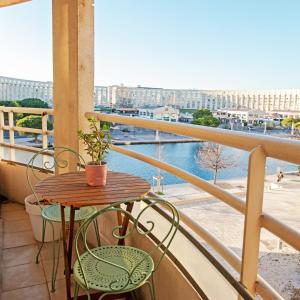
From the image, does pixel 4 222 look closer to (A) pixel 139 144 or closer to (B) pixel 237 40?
Result: (A) pixel 139 144

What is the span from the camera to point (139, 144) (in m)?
3.25

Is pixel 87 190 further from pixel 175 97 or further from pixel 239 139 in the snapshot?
pixel 175 97

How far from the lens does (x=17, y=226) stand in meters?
3.16

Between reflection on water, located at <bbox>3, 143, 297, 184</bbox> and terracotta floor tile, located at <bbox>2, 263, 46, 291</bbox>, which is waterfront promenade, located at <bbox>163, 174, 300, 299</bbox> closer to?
reflection on water, located at <bbox>3, 143, 297, 184</bbox>

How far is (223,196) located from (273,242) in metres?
1.43

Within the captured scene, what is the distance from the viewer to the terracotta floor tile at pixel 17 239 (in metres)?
2.75

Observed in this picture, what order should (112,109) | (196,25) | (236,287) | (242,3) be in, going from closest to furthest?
(236,287) → (112,109) → (242,3) → (196,25)

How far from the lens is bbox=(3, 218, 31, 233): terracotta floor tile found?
3068 mm

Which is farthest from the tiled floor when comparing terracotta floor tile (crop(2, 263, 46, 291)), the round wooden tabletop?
the round wooden tabletop

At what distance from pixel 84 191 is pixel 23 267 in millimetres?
1143

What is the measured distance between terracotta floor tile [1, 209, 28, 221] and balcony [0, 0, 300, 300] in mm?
10

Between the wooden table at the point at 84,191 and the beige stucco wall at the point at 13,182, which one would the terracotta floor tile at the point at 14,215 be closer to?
the beige stucco wall at the point at 13,182

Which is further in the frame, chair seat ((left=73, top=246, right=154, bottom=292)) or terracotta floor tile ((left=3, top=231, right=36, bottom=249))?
terracotta floor tile ((left=3, top=231, right=36, bottom=249))

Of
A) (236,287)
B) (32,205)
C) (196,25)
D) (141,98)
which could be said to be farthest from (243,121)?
(196,25)
